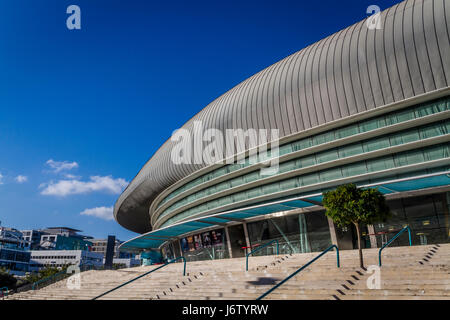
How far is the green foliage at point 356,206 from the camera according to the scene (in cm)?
1352

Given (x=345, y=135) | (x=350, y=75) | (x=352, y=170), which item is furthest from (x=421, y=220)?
(x=350, y=75)

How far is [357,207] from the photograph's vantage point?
13.6 meters

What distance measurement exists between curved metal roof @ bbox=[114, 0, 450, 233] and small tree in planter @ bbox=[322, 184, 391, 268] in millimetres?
10438

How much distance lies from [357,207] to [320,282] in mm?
3408

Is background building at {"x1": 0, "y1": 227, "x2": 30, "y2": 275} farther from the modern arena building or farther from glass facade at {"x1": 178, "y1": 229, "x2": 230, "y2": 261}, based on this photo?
the modern arena building

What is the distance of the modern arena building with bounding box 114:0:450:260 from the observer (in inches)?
804

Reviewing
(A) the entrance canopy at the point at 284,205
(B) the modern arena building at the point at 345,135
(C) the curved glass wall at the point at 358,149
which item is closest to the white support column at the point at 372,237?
(B) the modern arena building at the point at 345,135

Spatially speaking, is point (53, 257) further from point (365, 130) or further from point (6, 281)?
point (365, 130)

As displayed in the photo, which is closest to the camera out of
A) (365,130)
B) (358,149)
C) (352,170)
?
(365,130)

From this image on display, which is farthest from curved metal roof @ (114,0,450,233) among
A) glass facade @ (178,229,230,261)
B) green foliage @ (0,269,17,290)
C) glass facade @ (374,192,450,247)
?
green foliage @ (0,269,17,290)

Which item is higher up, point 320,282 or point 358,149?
point 358,149

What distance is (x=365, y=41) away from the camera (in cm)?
2320

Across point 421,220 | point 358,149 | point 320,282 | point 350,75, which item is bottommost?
point 320,282

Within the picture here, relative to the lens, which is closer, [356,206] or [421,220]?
[356,206]
